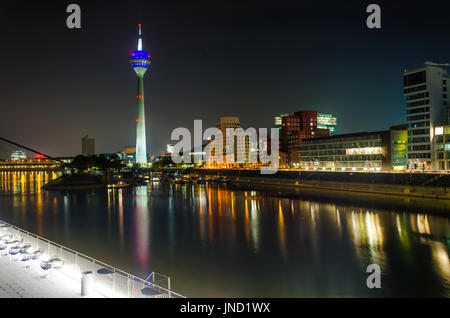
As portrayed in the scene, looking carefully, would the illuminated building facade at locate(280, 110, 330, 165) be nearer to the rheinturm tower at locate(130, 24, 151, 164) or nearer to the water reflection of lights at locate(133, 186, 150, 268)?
the rheinturm tower at locate(130, 24, 151, 164)

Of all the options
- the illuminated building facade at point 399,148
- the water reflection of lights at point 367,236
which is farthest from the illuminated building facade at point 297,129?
the water reflection of lights at point 367,236

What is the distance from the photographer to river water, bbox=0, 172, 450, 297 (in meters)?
12.9

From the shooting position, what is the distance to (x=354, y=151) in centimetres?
5969

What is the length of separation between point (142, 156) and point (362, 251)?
380 feet

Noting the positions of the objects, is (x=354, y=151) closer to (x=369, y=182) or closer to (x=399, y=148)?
(x=399, y=148)

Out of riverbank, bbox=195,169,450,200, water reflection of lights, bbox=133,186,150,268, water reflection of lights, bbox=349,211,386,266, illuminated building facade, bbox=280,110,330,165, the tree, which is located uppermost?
illuminated building facade, bbox=280,110,330,165

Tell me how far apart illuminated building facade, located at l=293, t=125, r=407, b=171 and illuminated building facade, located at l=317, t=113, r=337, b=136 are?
180 feet

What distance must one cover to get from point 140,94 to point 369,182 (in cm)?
9982

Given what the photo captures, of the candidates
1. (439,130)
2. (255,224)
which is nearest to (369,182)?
(439,130)

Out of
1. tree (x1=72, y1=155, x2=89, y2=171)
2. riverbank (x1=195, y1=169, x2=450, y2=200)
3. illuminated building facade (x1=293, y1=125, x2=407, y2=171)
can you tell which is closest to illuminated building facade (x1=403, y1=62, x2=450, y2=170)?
illuminated building facade (x1=293, y1=125, x2=407, y2=171)

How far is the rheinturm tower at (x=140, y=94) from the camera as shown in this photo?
123812mm

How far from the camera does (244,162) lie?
361 feet
